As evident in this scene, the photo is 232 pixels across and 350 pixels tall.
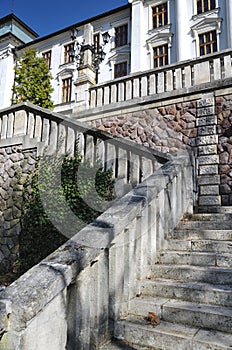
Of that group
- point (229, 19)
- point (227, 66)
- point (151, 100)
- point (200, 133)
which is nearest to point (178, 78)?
point (151, 100)

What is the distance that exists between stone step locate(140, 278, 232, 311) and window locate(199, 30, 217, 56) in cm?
1710

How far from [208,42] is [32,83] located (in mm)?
10498

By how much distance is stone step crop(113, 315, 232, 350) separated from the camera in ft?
6.46

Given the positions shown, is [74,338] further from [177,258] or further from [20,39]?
[20,39]

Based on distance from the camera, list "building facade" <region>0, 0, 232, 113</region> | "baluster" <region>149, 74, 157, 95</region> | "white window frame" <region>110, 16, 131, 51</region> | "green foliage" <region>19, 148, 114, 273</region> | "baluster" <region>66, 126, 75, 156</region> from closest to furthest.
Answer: "green foliage" <region>19, 148, 114, 273</region>
"baluster" <region>66, 126, 75, 156</region>
"baluster" <region>149, 74, 157, 95</region>
"building facade" <region>0, 0, 232, 113</region>
"white window frame" <region>110, 16, 131, 51</region>

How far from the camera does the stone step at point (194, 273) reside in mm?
2617

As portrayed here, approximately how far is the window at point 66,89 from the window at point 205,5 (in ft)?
32.9

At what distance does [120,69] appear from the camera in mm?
20469

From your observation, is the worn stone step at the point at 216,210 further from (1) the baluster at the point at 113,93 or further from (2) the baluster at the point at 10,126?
(2) the baluster at the point at 10,126

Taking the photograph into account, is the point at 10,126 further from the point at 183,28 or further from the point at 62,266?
the point at 183,28

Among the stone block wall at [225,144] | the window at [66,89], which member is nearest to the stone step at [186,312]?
the stone block wall at [225,144]

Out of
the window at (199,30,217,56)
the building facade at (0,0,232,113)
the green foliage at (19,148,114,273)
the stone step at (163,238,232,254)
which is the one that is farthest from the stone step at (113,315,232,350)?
the window at (199,30,217,56)

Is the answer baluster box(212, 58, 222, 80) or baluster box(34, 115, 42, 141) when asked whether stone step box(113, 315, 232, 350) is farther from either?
baluster box(212, 58, 222, 80)

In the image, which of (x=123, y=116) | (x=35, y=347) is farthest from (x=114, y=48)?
(x=35, y=347)
